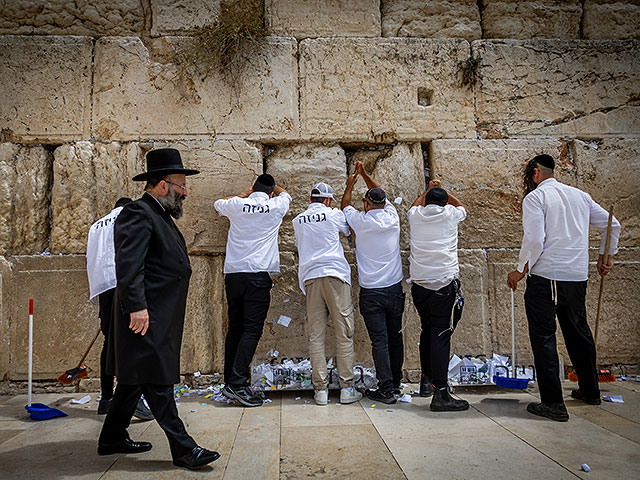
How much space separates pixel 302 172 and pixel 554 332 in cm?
283

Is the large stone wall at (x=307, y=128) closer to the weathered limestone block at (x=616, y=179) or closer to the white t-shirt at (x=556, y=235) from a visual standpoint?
the weathered limestone block at (x=616, y=179)

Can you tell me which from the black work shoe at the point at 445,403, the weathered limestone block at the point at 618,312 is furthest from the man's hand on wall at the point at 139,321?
the weathered limestone block at the point at 618,312

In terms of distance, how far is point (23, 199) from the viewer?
4.95 m

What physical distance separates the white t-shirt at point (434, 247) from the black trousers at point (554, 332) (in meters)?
0.65

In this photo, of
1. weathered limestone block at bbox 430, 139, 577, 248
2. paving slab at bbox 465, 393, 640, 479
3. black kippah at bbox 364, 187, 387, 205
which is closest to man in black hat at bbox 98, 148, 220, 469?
black kippah at bbox 364, 187, 387, 205

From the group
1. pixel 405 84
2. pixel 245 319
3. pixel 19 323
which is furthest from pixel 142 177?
pixel 405 84

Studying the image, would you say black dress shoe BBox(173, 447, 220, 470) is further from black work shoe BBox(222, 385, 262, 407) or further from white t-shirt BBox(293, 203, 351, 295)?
white t-shirt BBox(293, 203, 351, 295)

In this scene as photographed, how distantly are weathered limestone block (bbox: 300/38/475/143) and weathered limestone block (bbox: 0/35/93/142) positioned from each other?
2.34 m

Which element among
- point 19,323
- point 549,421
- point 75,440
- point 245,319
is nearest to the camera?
point 75,440

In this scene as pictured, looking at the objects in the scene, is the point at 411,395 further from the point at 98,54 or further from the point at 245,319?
the point at 98,54

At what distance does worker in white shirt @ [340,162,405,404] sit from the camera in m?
4.22

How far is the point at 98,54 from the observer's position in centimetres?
509

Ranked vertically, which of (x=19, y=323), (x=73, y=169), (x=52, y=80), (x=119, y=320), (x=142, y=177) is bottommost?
(x=19, y=323)

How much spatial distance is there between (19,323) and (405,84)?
4.67 m
